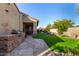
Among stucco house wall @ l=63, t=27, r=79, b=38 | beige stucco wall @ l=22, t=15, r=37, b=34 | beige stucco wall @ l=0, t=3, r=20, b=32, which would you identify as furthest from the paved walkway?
stucco house wall @ l=63, t=27, r=79, b=38

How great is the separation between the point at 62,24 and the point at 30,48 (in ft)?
2.66

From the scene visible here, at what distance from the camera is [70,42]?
466cm

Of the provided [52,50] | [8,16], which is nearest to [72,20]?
[52,50]

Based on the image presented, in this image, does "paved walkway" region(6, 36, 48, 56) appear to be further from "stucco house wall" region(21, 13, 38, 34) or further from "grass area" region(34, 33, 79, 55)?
"stucco house wall" region(21, 13, 38, 34)

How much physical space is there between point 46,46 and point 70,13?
824 mm

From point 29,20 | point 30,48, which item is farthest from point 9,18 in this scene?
point 30,48

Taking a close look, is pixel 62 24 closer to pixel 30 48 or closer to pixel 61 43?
pixel 61 43

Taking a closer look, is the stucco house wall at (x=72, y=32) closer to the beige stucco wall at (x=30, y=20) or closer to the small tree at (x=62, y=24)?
the small tree at (x=62, y=24)

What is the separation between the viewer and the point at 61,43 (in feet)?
15.4

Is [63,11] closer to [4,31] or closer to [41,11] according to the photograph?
[41,11]

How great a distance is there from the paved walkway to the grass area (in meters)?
0.10

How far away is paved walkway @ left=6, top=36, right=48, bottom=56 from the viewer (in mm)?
4582

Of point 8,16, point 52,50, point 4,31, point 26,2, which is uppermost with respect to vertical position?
point 26,2

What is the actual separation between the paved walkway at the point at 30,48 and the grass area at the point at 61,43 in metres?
0.10
